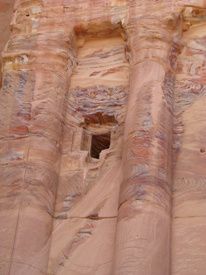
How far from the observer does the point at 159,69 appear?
8.53 metres

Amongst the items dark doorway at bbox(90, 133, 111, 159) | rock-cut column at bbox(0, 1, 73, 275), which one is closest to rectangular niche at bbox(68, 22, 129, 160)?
dark doorway at bbox(90, 133, 111, 159)

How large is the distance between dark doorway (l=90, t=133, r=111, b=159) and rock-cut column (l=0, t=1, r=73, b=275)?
44 cm

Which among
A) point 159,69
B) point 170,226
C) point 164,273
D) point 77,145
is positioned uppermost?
point 159,69

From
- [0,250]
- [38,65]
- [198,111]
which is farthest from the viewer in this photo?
[38,65]

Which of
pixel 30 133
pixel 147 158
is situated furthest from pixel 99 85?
pixel 147 158

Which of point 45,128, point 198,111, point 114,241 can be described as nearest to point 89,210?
point 114,241

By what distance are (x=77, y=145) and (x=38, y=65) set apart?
1.12 meters

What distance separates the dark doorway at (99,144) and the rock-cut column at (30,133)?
44 centimetres

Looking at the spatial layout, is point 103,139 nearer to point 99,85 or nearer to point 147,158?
point 99,85

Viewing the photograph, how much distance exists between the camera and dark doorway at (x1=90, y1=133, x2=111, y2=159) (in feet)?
28.7

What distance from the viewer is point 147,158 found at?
25.5 ft

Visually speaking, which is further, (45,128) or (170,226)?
(45,128)

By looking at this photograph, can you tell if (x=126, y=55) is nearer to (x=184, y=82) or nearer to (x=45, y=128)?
(x=184, y=82)

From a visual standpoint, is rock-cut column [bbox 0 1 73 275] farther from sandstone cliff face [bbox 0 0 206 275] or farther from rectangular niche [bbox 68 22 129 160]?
rectangular niche [bbox 68 22 129 160]
